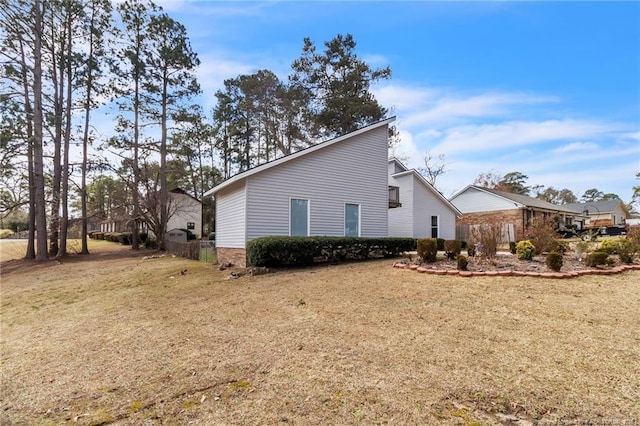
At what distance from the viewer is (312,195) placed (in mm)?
12234

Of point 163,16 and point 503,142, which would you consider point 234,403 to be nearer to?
point 503,142

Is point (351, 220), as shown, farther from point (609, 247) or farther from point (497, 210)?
point (497, 210)

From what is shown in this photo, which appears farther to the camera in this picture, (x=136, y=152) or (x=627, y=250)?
(x=136, y=152)

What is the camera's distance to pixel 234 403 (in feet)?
9.50

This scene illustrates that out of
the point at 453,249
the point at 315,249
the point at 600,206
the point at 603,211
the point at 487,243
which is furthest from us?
the point at 600,206

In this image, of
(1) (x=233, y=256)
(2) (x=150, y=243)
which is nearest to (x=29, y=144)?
(2) (x=150, y=243)

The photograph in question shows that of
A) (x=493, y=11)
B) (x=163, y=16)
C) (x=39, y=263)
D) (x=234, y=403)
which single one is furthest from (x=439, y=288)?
(x=163, y=16)

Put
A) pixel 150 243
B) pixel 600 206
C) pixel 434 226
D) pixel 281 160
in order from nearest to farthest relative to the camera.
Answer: pixel 281 160, pixel 434 226, pixel 150 243, pixel 600 206

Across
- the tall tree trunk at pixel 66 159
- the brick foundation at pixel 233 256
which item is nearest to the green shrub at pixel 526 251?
the brick foundation at pixel 233 256

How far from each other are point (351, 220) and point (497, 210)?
18308 mm

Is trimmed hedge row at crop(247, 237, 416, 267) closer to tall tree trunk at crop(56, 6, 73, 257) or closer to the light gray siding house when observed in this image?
the light gray siding house

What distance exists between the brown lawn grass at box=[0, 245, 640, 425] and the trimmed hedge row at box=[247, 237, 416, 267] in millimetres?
2802

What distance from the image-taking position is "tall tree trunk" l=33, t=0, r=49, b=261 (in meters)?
18.5

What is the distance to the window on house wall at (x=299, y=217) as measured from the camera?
38.7ft
